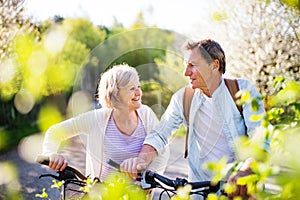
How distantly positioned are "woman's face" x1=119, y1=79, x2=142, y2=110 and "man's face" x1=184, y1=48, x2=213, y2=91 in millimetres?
332

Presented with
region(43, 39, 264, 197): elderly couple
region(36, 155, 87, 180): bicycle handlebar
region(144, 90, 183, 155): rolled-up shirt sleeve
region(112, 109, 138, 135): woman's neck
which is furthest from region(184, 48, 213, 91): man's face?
region(36, 155, 87, 180): bicycle handlebar

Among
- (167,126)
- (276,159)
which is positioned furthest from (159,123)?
(276,159)

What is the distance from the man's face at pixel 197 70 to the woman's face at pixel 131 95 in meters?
0.33

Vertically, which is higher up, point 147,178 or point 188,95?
point 188,95

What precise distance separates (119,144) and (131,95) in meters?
0.25

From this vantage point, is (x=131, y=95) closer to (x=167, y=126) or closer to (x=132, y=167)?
(x=167, y=126)

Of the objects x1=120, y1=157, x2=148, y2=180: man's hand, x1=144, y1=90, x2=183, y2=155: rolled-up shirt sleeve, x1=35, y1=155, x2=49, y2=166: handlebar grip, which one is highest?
x1=144, y1=90, x2=183, y2=155: rolled-up shirt sleeve

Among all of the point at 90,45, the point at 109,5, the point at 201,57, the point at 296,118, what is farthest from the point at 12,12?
the point at 90,45

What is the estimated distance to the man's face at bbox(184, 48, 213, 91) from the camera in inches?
88.4

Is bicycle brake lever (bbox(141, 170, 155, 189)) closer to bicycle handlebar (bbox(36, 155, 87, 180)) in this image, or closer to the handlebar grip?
bicycle handlebar (bbox(36, 155, 87, 180))

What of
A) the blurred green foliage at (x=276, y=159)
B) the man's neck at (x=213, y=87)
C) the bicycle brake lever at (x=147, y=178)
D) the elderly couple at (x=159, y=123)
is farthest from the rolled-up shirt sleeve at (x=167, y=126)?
the blurred green foliage at (x=276, y=159)

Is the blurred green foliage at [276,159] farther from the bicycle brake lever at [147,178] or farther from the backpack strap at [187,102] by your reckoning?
the backpack strap at [187,102]

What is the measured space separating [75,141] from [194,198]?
10.3 m

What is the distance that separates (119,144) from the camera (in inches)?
100
